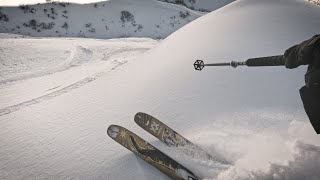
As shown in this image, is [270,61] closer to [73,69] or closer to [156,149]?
[156,149]

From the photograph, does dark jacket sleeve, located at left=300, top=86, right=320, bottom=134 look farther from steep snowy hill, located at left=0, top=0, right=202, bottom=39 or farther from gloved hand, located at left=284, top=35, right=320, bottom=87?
steep snowy hill, located at left=0, top=0, right=202, bottom=39

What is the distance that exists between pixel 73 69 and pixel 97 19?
1569cm

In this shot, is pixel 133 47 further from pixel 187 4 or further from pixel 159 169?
pixel 187 4

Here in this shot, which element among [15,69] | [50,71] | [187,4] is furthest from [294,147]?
[187,4]

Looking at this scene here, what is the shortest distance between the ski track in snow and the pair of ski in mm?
4655

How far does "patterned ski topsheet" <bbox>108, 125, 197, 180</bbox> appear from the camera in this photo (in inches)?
178

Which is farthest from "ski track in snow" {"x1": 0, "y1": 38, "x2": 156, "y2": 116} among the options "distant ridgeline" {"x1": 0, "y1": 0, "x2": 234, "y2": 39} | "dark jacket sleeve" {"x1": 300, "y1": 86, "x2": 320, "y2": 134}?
"distant ridgeline" {"x1": 0, "y1": 0, "x2": 234, "y2": 39}

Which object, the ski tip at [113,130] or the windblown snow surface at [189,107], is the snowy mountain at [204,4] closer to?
the windblown snow surface at [189,107]

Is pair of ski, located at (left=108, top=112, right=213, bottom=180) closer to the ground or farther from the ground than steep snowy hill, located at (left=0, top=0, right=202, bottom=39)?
closer to the ground

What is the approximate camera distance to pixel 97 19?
26.9 metres

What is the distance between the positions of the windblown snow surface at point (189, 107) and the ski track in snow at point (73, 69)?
8 centimetres

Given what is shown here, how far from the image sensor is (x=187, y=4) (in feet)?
117

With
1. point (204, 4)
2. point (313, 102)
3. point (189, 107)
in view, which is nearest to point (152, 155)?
point (189, 107)

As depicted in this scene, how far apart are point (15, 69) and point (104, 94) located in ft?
20.3
